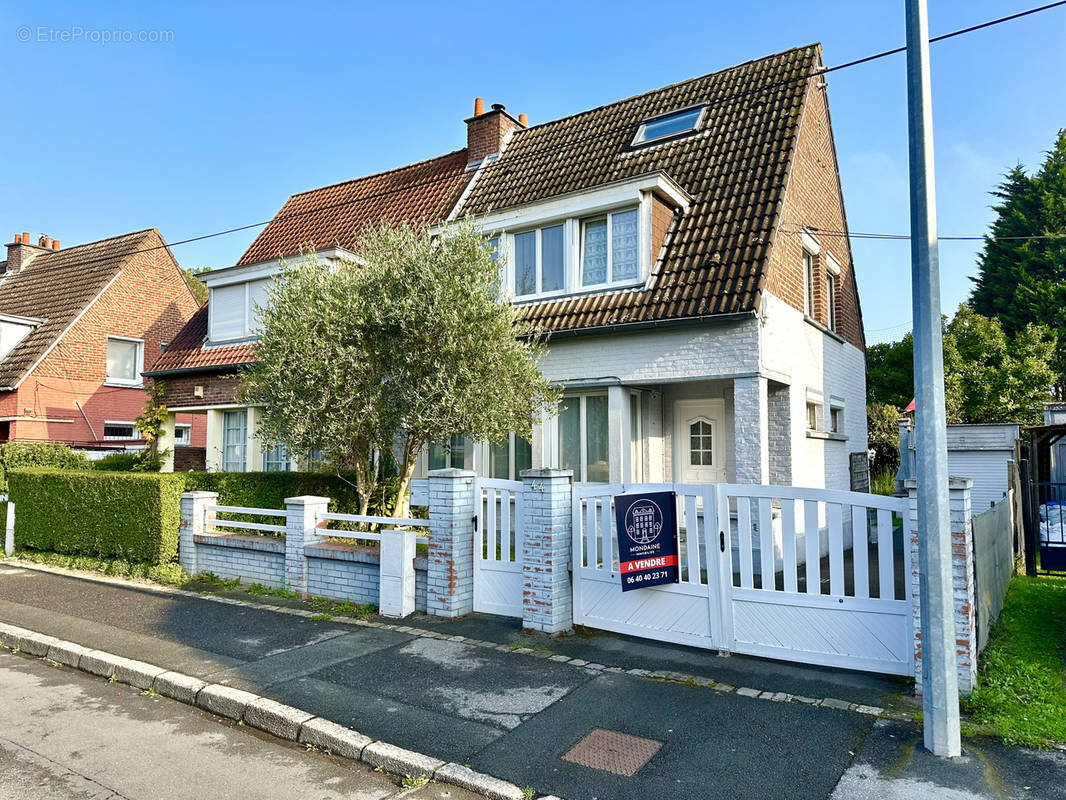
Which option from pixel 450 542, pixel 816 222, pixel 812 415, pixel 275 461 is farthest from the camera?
pixel 275 461

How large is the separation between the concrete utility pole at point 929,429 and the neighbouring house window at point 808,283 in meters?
8.04

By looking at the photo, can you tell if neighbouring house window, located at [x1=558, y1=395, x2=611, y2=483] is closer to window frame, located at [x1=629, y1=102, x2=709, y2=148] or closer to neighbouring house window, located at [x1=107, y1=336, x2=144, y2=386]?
window frame, located at [x1=629, y1=102, x2=709, y2=148]

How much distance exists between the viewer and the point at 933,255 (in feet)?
15.7

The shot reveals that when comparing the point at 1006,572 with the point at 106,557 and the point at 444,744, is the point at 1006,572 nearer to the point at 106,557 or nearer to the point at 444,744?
the point at 444,744

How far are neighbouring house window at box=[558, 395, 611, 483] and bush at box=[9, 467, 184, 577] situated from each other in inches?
246

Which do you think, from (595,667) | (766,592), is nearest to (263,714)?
(595,667)

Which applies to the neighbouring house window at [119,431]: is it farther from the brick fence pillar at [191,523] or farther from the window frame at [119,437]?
the brick fence pillar at [191,523]

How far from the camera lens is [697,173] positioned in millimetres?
12766

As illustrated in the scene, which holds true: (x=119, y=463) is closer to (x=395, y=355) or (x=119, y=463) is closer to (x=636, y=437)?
(x=395, y=355)

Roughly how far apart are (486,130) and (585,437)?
851 centimetres

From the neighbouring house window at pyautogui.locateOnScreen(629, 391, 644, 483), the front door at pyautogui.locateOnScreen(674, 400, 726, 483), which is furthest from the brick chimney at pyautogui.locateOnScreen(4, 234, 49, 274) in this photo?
the front door at pyautogui.locateOnScreen(674, 400, 726, 483)

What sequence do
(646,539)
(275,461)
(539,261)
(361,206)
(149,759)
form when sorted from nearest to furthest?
(149,759) < (646,539) < (539,261) < (275,461) < (361,206)

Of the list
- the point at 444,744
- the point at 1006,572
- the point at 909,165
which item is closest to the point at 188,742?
the point at 444,744

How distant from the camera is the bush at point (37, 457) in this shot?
1547 cm
